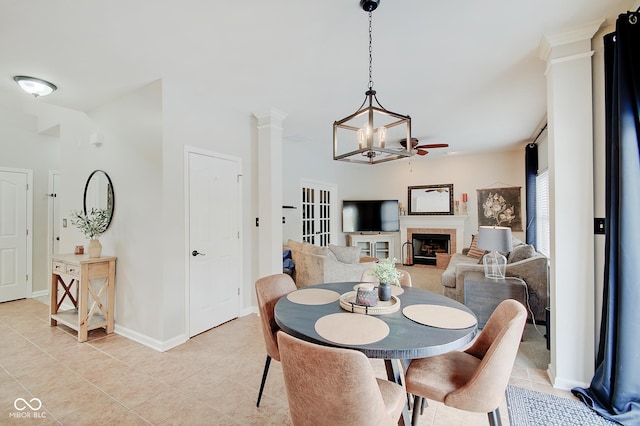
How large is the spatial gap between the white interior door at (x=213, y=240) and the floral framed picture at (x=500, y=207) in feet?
17.9

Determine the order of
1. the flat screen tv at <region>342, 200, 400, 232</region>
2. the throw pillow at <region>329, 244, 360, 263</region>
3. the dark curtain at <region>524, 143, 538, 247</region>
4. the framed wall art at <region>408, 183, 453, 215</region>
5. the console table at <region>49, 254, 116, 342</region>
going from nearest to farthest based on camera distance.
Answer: the console table at <region>49, 254, 116, 342</region>, the throw pillow at <region>329, 244, 360, 263</region>, the dark curtain at <region>524, 143, 538, 247</region>, the framed wall art at <region>408, 183, 453, 215</region>, the flat screen tv at <region>342, 200, 400, 232</region>

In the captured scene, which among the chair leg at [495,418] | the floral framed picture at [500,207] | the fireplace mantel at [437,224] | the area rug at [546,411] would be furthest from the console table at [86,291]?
the floral framed picture at [500,207]

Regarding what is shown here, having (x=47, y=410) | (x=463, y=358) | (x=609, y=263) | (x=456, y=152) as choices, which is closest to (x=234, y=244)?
(x=47, y=410)

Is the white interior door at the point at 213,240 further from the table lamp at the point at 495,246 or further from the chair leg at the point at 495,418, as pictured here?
the table lamp at the point at 495,246

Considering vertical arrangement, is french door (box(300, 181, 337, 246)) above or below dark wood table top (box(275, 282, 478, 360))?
above

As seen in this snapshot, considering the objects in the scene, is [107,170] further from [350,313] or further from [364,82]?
[350,313]

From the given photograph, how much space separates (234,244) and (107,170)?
5.48 feet

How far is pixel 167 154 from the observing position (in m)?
2.87

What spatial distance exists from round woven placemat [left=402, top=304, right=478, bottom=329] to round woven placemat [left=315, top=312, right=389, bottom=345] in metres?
0.22

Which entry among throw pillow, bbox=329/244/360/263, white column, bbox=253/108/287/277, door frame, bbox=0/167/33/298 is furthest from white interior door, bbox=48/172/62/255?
throw pillow, bbox=329/244/360/263

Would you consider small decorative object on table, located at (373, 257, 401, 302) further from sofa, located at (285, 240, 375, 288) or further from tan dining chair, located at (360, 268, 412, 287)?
sofa, located at (285, 240, 375, 288)

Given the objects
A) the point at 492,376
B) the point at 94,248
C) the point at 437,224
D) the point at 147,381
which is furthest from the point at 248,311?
the point at 437,224

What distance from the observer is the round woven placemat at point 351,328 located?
1346mm

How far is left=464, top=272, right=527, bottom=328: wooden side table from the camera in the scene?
3.13 meters
